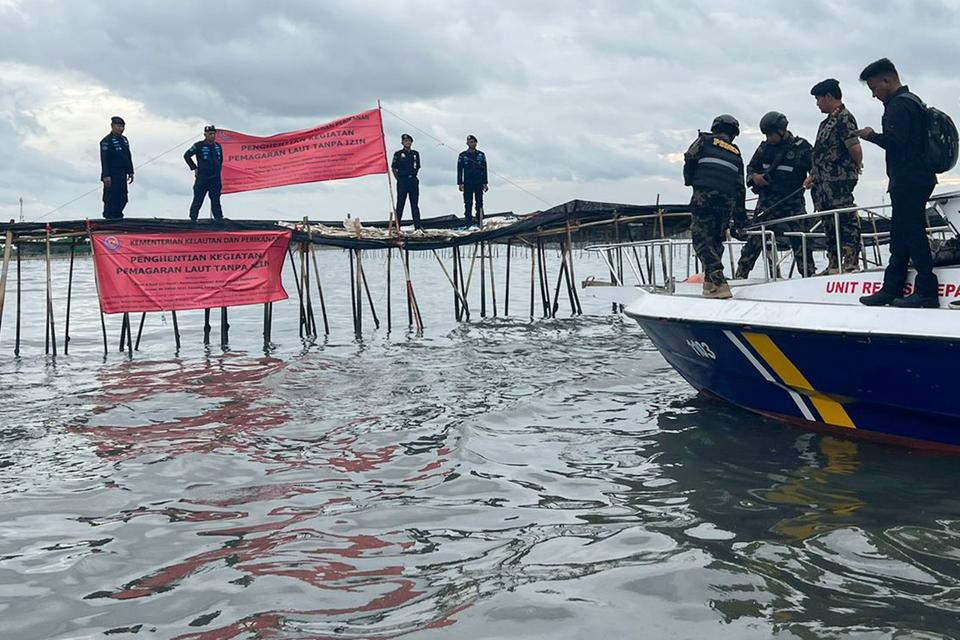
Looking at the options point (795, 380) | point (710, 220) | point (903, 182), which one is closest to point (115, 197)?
point (710, 220)

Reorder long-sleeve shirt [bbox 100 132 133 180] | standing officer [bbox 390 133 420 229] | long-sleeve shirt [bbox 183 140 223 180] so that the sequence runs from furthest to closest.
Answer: standing officer [bbox 390 133 420 229]
long-sleeve shirt [bbox 183 140 223 180]
long-sleeve shirt [bbox 100 132 133 180]

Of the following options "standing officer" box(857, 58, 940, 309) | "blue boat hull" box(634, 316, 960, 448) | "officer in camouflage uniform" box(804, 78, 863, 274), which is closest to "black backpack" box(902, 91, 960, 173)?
"standing officer" box(857, 58, 940, 309)

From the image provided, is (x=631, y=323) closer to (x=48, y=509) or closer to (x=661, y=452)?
(x=661, y=452)

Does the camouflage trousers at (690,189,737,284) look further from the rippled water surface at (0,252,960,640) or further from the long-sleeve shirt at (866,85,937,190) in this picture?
the long-sleeve shirt at (866,85,937,190)

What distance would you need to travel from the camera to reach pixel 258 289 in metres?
14.0

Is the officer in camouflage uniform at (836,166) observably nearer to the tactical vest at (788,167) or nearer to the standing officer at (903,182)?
the tactical vest at (788,167)

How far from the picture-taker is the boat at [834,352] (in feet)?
18.3

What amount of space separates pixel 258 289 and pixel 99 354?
3164 mm

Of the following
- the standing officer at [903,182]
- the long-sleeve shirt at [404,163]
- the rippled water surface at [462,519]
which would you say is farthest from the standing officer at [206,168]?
the standing officer at [903,182]

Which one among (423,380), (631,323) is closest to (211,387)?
(423,380)

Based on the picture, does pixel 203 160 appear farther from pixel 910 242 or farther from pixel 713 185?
pixel 910 242

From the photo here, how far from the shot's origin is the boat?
558cm

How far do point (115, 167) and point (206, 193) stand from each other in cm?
192

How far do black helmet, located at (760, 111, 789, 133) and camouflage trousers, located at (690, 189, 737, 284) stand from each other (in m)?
1.47
